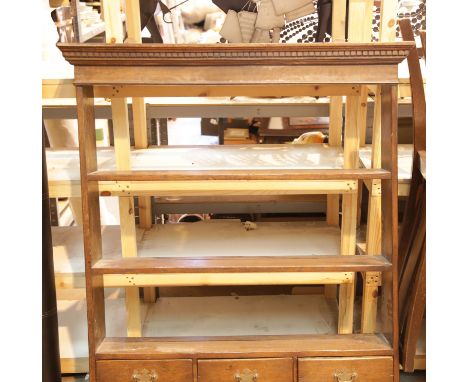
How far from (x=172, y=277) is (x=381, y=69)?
828 mm

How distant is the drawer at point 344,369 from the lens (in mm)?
1454

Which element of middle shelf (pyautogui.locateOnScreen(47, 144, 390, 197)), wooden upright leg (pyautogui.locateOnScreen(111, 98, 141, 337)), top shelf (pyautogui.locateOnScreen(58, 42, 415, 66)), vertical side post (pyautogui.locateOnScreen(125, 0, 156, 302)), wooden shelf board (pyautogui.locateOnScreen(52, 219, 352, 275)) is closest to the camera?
top shelf (pyautogui.locateOnScreen(58, 42, 415, 66))

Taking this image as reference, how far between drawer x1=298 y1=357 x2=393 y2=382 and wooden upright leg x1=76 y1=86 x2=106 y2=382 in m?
0.60

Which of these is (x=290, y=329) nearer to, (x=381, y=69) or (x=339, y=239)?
(x=339, y=239)

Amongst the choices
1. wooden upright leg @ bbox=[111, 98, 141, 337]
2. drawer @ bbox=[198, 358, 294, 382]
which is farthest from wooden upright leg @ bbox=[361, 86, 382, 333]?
wooden upright leg @ bbox=[111, 98, 141, 337]

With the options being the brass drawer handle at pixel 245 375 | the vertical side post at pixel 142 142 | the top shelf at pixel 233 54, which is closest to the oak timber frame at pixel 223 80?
the top shelf at pixel 233 54

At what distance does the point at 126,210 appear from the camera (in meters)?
1.61

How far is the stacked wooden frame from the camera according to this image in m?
1.32

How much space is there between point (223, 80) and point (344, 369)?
880 mm

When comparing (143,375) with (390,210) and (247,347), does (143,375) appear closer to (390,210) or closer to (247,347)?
(247,347)

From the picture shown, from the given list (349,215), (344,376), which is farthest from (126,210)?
(344,376)

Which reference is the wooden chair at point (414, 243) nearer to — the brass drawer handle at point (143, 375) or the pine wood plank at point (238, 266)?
the pine wood plank at point (238, 266)

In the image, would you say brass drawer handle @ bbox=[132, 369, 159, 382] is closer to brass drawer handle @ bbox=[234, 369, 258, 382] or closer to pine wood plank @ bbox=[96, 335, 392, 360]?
pine wood plank @ bbox=[96, 335, 392, 360]

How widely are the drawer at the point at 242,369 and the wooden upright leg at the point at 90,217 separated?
32 cm
